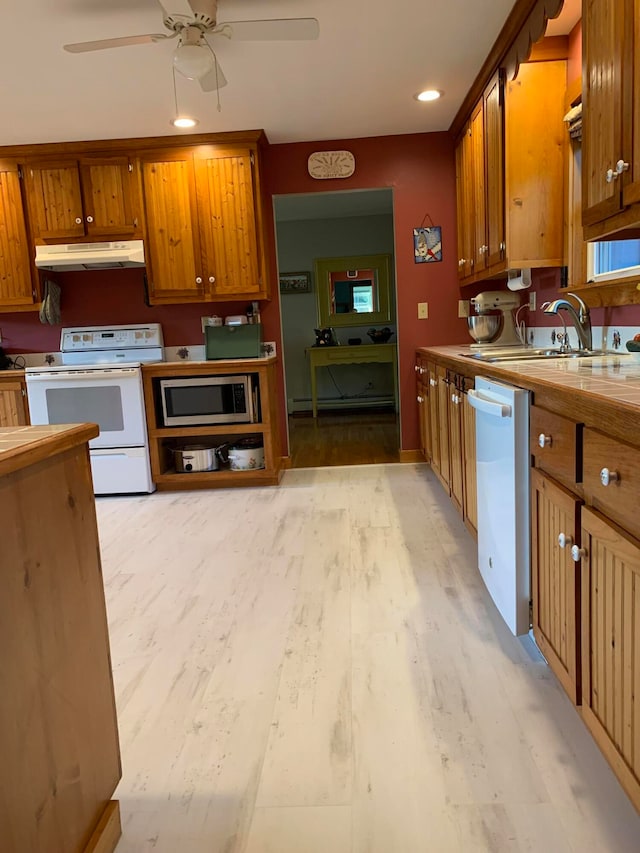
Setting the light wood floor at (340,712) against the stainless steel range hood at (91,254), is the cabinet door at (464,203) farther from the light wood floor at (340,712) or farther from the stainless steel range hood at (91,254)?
the stainless steel range hood at (91,254)

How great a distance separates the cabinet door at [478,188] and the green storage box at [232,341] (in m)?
1.56

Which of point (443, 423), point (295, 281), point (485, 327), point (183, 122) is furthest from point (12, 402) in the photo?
point (295, 281)

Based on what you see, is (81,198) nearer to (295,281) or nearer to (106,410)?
(106,410)

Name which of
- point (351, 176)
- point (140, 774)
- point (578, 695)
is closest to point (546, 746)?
point (578, 695)

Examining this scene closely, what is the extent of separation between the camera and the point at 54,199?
4152 mm

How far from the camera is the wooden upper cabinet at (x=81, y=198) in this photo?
13.5 feet

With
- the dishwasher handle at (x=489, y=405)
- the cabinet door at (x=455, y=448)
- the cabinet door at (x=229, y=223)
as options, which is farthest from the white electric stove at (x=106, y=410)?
the dishwasher handle at (x=489, y=405)

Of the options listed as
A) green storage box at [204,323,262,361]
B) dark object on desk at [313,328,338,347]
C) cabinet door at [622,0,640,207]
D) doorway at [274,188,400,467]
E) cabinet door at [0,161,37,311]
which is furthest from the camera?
dark object on desk at [313,328,338,347]

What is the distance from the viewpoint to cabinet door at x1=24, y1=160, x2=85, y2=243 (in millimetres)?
4125

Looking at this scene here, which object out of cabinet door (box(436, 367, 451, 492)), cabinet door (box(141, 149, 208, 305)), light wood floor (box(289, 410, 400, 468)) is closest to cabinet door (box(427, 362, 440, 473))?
cabinet door (box(436, 367, 451, 492))

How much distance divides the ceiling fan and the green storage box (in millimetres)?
1953

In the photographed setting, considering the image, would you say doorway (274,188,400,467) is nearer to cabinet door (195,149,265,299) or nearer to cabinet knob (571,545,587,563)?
cabinet door (195,149,265,299)

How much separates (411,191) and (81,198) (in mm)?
2296

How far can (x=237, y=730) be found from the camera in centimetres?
160
